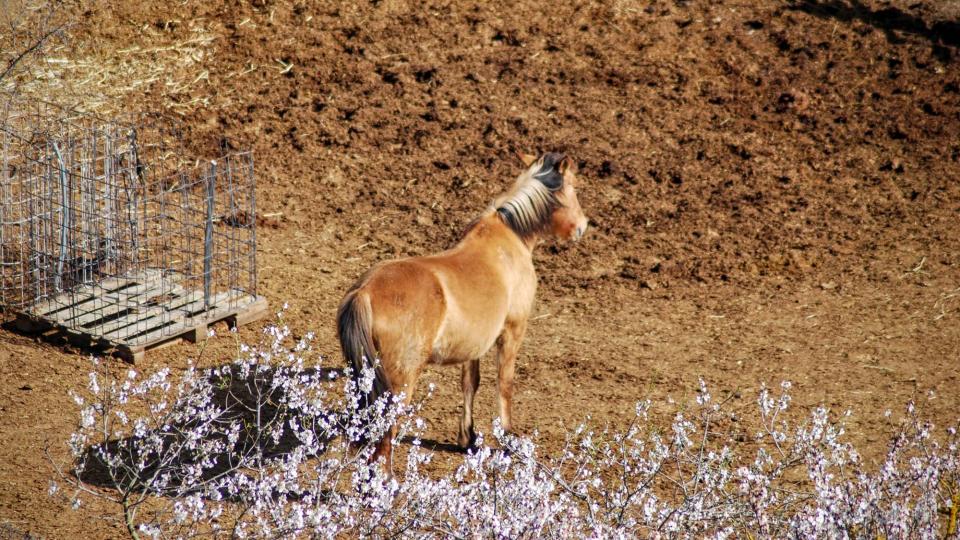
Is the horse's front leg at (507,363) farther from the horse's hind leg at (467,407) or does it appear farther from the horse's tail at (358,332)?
the horse's tail at (358,332)

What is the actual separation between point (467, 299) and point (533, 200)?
1084 millimetres

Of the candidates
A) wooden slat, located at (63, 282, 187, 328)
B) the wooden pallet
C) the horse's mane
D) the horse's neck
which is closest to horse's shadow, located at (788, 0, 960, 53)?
the horse's mane

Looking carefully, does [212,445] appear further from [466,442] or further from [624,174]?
[624,174]

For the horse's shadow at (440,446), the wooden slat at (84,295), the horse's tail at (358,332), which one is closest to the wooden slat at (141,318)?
the wooden slat at (84,295)

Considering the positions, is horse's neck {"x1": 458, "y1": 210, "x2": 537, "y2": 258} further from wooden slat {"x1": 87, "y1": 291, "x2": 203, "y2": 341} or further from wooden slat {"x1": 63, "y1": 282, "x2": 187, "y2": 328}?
wooden slat {"x1": 63, "y1": 282, "x2": 187, "y2": 328}

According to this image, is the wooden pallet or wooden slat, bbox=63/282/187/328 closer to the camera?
the wooden pallet

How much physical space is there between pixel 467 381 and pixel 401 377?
3.05 ft

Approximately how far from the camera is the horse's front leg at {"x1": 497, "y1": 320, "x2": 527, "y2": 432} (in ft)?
21.6

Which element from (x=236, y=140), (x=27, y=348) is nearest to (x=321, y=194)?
(x=236, y=140)

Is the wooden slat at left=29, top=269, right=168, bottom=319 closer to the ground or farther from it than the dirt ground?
closer to the ground

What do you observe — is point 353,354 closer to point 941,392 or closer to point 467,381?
point 467,381

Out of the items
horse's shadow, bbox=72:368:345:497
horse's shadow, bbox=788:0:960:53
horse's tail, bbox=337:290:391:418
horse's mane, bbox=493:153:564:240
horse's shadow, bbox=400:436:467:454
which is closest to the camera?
horse's shadow, bbox=72:368:345:497

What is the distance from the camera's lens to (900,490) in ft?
13.1

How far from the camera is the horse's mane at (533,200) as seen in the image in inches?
265
